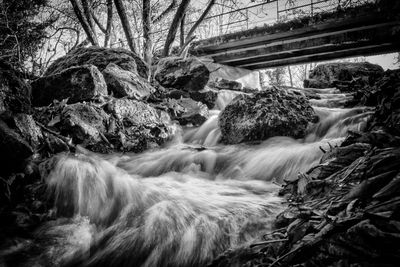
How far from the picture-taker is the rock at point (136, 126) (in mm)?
4561

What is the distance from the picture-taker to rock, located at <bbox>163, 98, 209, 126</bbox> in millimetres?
6137

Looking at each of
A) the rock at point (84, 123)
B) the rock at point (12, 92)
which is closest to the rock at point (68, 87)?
the rock at point (84, 123)

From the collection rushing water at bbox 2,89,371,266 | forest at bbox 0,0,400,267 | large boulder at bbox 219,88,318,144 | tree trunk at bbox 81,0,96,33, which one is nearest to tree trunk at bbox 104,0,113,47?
tree trunk at bbox 81,0,96,33

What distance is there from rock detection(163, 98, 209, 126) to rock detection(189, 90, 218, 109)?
657 mm

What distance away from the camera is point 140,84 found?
6.18 meters

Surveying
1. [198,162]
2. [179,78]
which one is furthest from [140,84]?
[198,162]

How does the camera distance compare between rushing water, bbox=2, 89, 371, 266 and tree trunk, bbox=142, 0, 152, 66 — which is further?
tree trunk, bbox=142, 0, 152, 66

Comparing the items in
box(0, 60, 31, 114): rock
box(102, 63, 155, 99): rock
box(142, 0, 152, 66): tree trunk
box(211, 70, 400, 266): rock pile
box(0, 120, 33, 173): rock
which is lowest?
box(211, 70, 400, 266): rock pile

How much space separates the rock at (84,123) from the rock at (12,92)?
0.73 meters

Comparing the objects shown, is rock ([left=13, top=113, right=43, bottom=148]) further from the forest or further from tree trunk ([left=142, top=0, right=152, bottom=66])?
tree trunk ([left=142, top=0, right=152, bottom=66])

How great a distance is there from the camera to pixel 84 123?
4.05 m

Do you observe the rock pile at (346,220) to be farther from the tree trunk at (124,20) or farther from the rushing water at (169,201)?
the tree trunk at (124,20)

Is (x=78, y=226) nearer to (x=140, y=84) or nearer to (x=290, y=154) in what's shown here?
(x=290, y=154)

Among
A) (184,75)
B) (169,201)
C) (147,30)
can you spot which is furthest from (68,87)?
(147,30)
